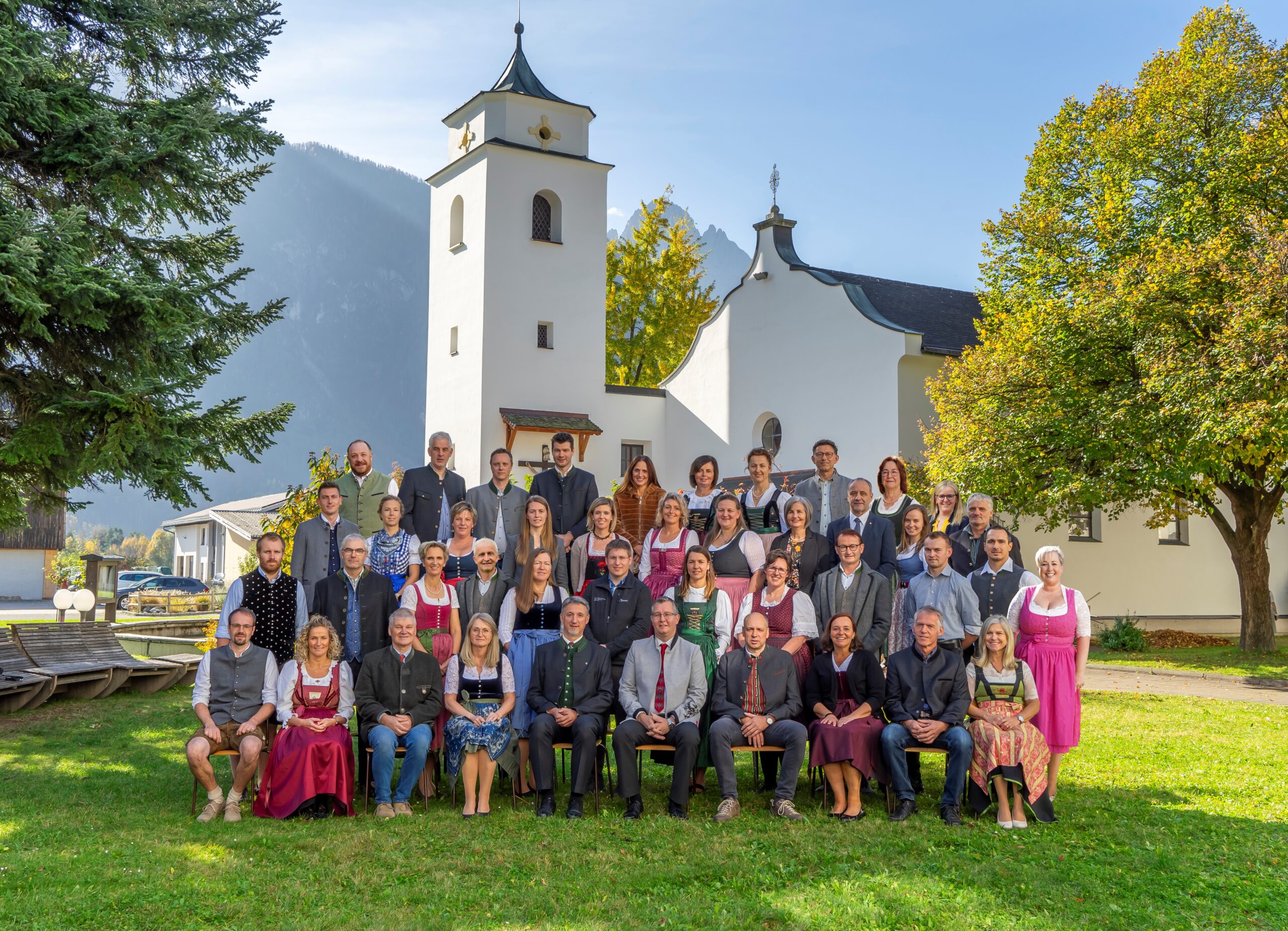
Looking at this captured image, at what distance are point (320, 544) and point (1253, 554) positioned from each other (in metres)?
17.4

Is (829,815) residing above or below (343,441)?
below

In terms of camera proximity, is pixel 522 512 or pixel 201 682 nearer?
pixel 201 682

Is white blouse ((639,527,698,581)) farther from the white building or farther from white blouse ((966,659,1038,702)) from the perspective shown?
the white building

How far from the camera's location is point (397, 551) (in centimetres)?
782

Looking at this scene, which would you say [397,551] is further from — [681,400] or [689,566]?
[681,400]

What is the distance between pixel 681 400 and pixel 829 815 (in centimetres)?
2200

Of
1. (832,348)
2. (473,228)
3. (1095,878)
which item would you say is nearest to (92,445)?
(1095,878)

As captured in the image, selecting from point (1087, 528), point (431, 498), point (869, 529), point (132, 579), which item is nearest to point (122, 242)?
point (431, 498)

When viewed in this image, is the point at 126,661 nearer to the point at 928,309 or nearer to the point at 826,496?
the point at 826,496

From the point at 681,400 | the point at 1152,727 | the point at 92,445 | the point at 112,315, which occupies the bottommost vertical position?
the point at 1152,727

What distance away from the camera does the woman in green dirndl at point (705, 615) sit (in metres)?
7.34

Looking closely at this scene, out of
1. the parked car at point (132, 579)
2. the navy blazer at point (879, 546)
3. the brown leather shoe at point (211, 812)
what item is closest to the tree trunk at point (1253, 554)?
the navy blazer at point (879, 546)

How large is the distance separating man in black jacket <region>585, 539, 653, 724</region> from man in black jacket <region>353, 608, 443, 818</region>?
1.19 meters

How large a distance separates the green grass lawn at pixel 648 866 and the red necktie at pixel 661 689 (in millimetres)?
670
